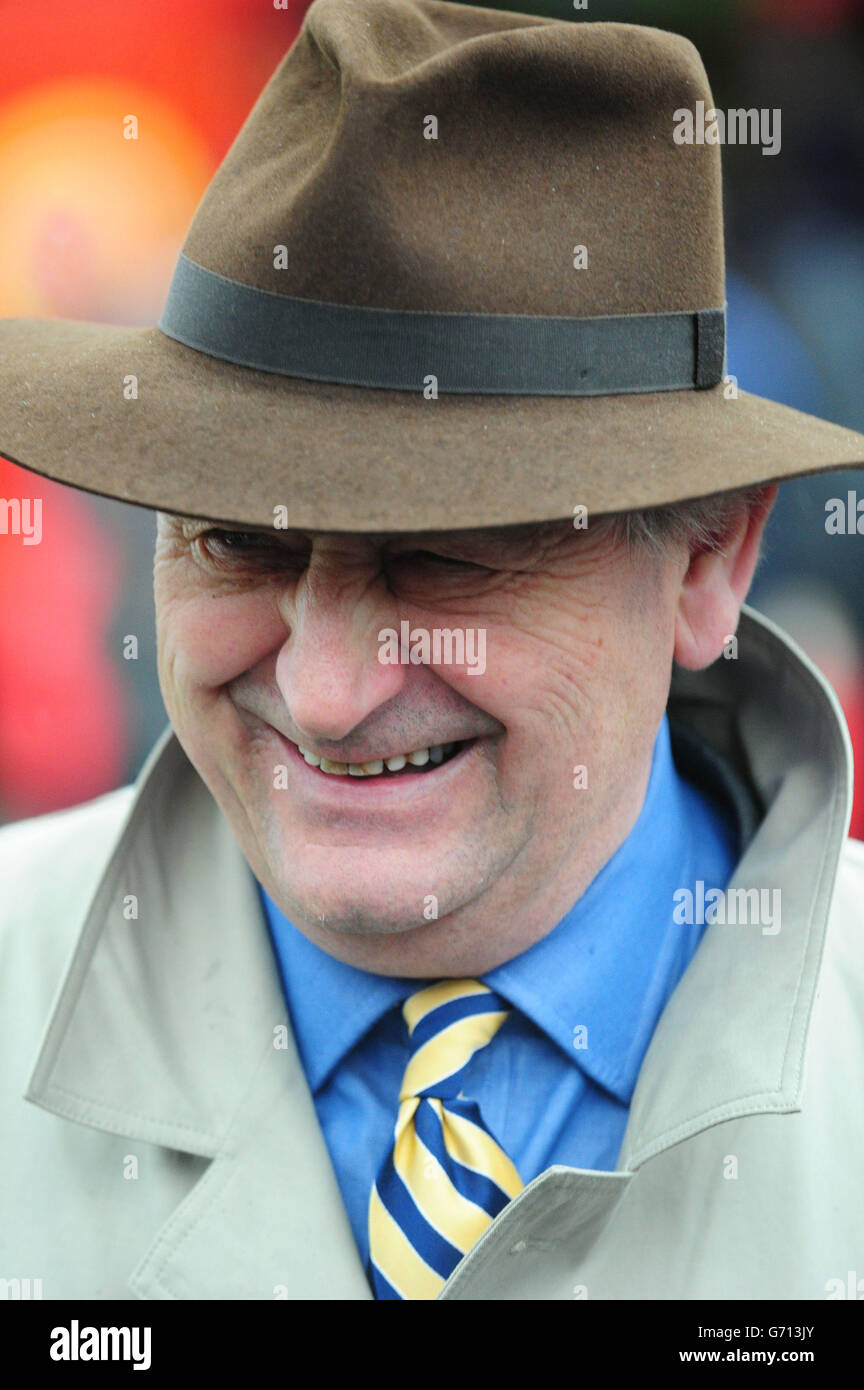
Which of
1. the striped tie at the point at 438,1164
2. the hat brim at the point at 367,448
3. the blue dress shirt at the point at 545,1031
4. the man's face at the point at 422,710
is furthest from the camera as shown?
the blue dress shirt at the point at 545,1031

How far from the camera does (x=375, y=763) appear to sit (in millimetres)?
1587

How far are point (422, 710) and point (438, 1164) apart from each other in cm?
58

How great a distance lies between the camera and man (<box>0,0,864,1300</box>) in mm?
1374

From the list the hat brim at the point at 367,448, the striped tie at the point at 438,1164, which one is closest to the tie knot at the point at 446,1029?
the striped tie at the point at 438,1164

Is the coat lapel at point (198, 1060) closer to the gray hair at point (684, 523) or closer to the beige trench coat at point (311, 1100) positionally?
the beige trench coat at point (311, 1100)

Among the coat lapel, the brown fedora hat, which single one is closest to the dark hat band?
the brown fedora hat

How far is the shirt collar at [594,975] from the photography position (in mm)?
1716

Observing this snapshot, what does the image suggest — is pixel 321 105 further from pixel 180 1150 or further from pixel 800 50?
pixel 800 50

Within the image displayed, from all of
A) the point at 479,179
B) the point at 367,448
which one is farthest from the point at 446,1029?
the point at 479,179

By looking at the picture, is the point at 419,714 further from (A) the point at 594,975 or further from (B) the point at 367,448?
(A) the point at 594,975

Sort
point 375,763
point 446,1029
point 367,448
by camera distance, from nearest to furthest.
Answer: point 367,448
point 375,763
point 446,1029

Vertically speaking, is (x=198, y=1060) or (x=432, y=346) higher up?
(x=432, y=346)

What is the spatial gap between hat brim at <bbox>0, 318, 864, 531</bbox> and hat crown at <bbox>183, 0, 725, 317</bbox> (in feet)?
0.38

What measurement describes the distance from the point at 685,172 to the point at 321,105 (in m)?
0.43
